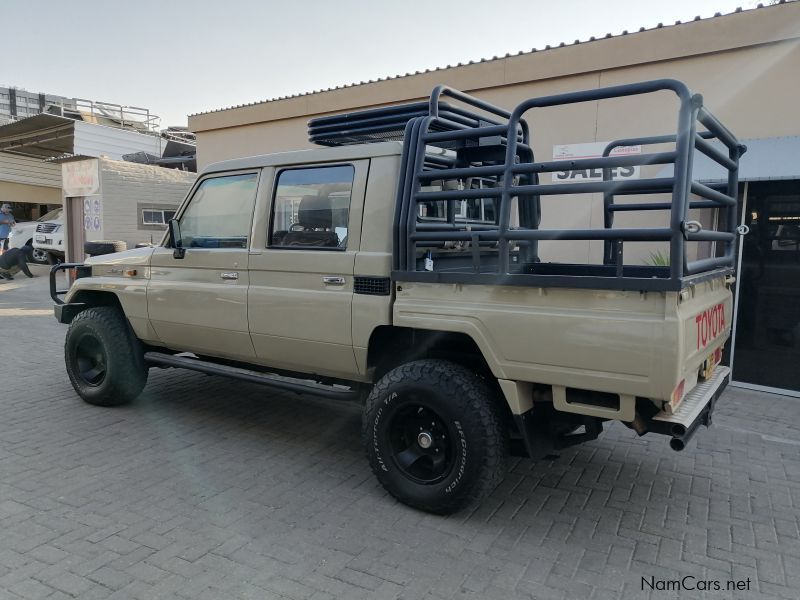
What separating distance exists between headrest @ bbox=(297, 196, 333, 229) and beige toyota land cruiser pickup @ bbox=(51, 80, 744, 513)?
0.01 meters

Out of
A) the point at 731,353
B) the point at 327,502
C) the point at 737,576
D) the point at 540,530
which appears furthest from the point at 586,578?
the point at 731,353

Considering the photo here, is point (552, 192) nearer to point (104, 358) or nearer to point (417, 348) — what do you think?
point (417, 348)

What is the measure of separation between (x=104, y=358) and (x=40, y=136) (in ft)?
56.6

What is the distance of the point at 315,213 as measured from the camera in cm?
385

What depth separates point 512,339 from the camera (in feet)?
9.77

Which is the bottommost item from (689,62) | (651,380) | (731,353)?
(731,353)

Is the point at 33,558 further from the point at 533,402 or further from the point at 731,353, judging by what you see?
the point at 731,353

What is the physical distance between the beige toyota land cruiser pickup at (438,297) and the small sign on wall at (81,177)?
35.2 feet

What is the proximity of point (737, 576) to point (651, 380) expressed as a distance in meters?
1.07

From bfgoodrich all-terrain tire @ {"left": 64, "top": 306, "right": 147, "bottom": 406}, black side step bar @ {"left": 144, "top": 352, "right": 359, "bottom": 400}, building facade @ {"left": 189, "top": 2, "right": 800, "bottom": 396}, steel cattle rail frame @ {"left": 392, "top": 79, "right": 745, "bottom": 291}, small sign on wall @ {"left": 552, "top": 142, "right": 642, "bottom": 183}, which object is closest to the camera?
steel cattle rail frame @ {"left": 392, "top": 79, "right": 745, "bottom": 291}

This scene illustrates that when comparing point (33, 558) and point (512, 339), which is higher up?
point (512, 339)

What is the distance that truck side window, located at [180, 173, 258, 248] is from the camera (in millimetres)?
4176

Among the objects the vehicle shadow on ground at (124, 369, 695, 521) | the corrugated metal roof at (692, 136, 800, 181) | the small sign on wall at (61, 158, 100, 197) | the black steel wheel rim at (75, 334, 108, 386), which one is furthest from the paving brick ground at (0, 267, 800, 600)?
the small sign on wall at (61, 158, 100, 197)

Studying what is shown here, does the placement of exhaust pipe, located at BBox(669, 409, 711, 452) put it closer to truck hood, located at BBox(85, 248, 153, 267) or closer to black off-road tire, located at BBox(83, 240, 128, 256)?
truck hood, located at BBox(85, 248, 153, 267)
